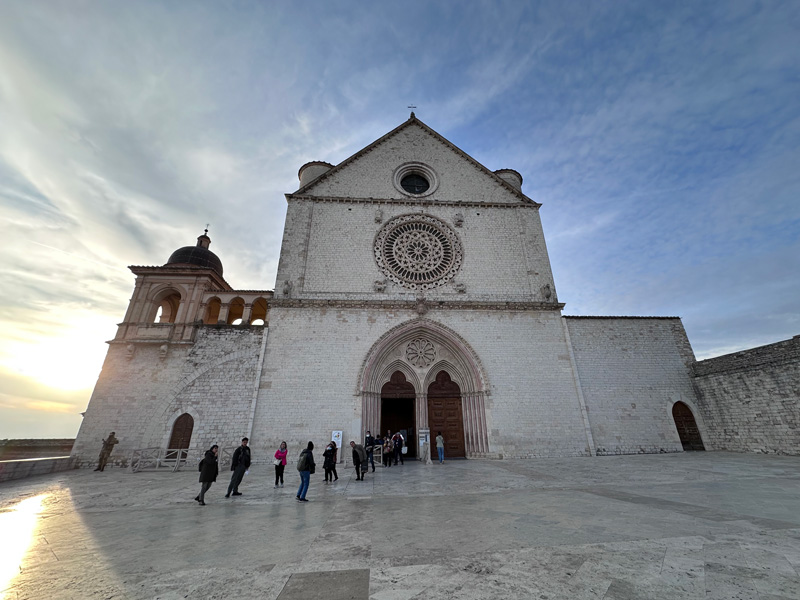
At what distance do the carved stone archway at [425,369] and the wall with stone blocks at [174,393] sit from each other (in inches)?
195

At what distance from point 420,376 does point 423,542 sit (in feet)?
36.2

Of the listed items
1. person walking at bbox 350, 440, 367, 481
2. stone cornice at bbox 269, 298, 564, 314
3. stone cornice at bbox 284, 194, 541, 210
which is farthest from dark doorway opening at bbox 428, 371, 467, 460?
stone cornice at bbox 284, 194, 541, 210

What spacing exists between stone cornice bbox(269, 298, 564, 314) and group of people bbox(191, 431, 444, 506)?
18.4 ft

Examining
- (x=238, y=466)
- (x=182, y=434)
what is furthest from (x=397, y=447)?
(x=182, y=434)

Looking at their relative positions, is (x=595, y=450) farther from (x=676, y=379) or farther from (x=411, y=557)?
(x=411, y=557)

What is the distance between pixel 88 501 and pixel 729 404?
21.9m

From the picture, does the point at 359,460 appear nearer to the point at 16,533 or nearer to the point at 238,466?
the point at 238,466

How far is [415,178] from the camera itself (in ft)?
63.5

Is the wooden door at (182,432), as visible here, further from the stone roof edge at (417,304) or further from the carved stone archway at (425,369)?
the carved stone archway at (425,369)

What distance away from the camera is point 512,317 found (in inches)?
603

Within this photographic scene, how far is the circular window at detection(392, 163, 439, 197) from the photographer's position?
1869 cm

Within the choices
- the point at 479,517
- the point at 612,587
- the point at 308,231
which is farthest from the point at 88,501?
the point at 308,231

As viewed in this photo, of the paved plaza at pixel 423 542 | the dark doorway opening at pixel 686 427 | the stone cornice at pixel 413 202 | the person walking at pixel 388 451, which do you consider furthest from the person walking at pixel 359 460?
the dark doorway opening at pixel 686 427

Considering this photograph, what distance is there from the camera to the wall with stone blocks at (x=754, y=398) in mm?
12219
